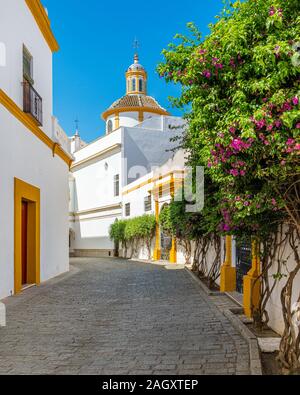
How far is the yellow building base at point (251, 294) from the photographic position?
7249 millimetres

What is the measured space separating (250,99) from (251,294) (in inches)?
150

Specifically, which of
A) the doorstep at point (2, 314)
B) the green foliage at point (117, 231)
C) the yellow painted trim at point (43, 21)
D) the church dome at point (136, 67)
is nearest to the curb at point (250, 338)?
the doorstep at point (2, 314)

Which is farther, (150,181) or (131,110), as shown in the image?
(131,110)

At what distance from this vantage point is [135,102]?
39.7 m

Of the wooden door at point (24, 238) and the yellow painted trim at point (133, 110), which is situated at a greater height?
the yellow painted trim at point (133, 110)

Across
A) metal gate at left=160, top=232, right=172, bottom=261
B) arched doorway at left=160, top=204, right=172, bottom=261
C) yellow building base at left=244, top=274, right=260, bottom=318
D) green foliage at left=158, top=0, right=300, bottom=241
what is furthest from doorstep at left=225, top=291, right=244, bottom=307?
metal gate at left=160, top=232, right=172, bottom=261

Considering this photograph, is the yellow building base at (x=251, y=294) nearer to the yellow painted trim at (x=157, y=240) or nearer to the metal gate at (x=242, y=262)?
the metal gate at (x=242, y=262)

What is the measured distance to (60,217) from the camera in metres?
16.1

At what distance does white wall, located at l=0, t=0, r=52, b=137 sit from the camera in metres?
10.3

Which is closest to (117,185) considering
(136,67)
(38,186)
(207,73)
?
(136,67)

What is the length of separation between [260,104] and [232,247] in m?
6.68

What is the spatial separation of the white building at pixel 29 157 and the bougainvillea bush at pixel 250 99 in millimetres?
5877

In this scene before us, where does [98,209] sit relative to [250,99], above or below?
below

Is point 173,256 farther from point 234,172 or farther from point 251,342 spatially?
point 234,172
